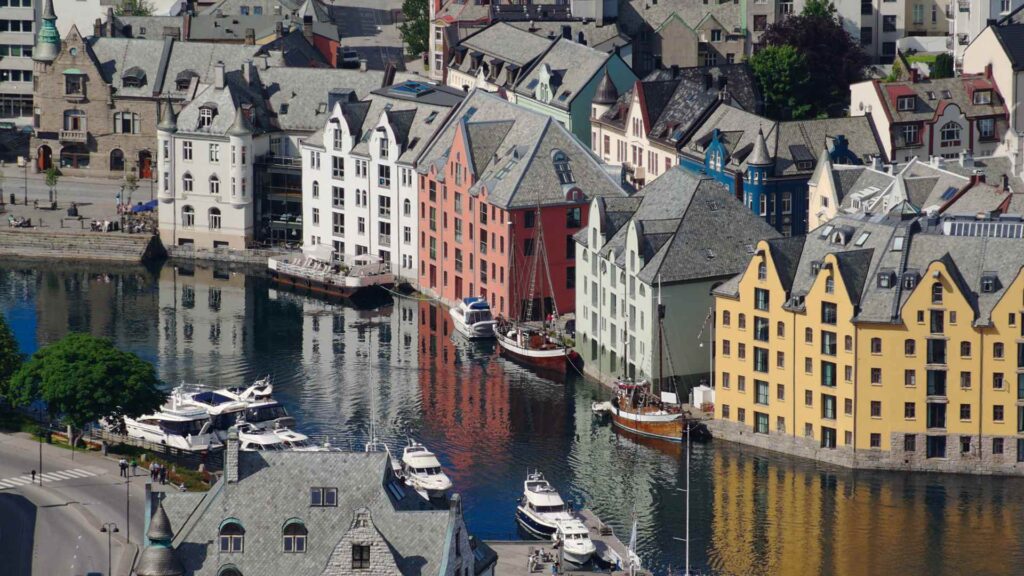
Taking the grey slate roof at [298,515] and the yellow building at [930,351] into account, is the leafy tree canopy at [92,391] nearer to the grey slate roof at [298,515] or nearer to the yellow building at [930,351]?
the yellow building at [930,351]

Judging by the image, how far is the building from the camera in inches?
5748

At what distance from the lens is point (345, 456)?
14975 cm

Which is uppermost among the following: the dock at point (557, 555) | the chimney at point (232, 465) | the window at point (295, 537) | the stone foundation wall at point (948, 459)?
the chimney at point (232, 465)

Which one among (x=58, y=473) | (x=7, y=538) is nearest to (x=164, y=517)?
(x=7, y=538)

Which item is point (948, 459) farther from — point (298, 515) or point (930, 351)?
point (298, 515)

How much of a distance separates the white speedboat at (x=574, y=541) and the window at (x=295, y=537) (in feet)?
108

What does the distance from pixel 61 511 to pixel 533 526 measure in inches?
1173

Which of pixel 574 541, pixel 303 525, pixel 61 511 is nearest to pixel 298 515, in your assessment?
pixel 303 525

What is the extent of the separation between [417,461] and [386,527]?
47628mm

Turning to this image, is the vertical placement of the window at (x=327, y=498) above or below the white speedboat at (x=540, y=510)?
above

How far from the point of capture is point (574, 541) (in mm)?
179625

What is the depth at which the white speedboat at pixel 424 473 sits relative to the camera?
193 meters

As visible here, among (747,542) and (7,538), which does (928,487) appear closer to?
(747,542)

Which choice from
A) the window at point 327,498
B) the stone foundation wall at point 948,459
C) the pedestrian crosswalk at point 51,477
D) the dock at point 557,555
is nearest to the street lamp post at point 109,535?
the pedestrian crosswalk at point 51,477
